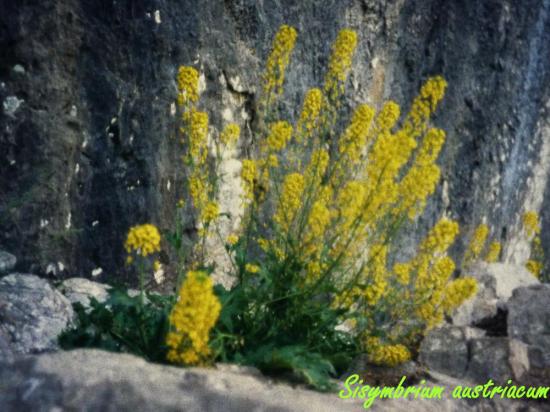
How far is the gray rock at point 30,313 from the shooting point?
3238mm

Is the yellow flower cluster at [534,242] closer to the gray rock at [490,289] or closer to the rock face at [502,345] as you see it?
the gray rock at [490,289]

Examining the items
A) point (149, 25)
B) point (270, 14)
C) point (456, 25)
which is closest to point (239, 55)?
point (270, 14)

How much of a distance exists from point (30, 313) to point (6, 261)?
1.33 ft

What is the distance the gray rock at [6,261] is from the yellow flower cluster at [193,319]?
4.25ft

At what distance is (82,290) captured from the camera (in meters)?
3.93

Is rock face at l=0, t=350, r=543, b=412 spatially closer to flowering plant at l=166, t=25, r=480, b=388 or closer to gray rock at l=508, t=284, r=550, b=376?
flowering plant at l=166, t=25, r=480, b=388

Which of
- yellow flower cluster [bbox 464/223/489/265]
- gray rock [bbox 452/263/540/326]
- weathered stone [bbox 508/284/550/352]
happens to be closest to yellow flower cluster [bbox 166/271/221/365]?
weathered stone [bbox 508/284/550/352]

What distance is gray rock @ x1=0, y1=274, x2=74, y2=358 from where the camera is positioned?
324 cm

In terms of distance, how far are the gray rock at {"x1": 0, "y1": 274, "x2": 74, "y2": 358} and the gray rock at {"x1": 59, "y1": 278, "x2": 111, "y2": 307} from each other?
0.13 metres

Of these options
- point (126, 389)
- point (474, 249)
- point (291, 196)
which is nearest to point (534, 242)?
point (474, 249)

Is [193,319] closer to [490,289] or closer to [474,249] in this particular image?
[490,289]

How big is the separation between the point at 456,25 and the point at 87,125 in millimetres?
5194

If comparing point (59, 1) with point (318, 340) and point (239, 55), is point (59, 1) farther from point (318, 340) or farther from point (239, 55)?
point (318, 340)

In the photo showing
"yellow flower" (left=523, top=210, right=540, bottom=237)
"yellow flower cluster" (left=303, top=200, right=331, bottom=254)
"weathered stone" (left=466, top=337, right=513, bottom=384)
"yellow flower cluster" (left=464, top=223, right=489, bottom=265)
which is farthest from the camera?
"yellow flower" (left=523, top=210, right=540, bottom=237)
